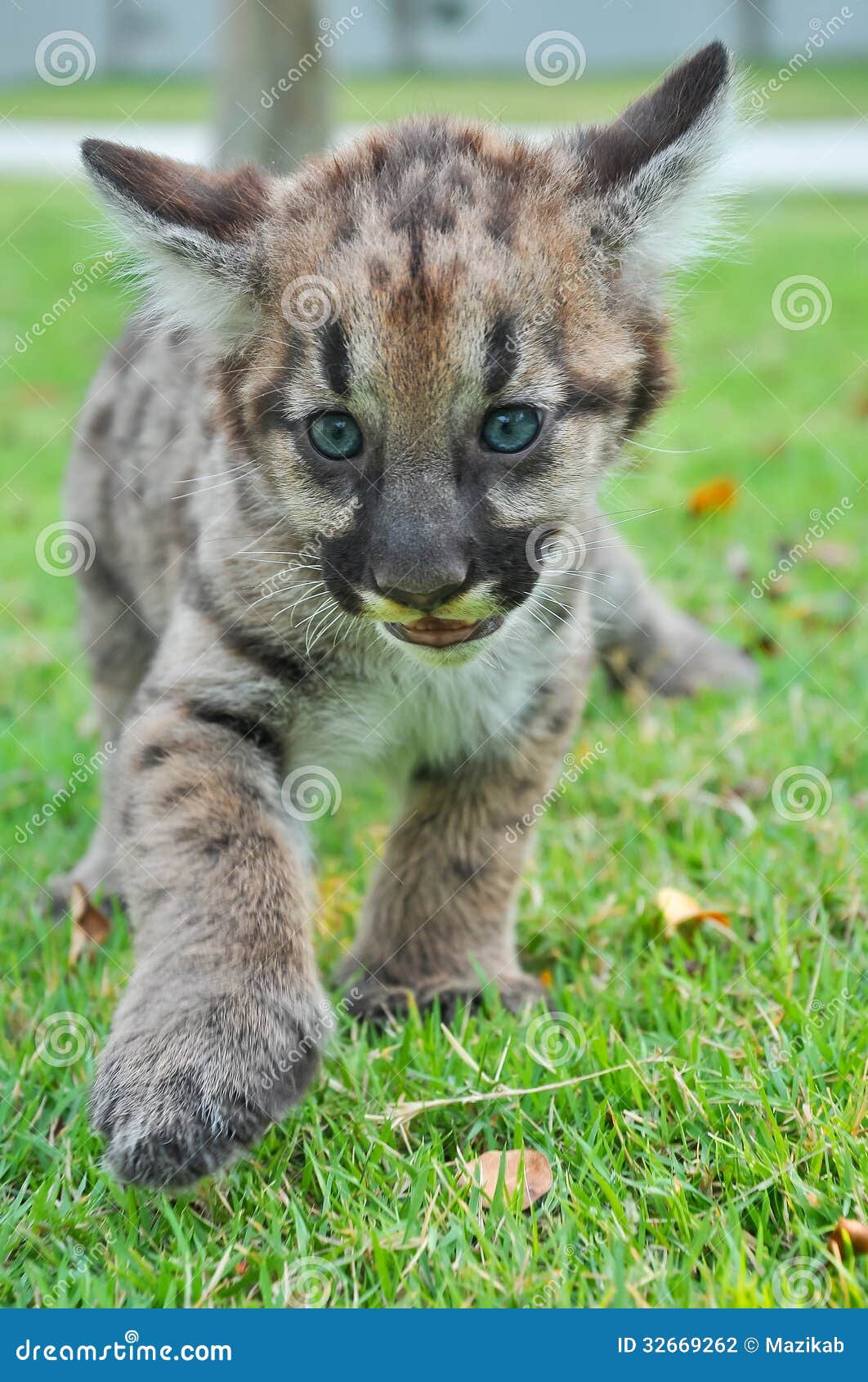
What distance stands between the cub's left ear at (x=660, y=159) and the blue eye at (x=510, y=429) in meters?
0.58

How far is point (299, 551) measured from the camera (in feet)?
10.9

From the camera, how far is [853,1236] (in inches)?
94.3

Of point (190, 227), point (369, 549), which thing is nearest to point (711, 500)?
point (190, 227)

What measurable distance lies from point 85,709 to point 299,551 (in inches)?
96.3

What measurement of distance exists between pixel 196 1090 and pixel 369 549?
116 centimetres

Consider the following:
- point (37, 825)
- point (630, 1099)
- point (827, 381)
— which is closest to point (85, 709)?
point (37, 825)

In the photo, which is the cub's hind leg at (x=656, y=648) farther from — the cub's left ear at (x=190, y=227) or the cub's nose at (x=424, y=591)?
the cub's nose at (x=424, y=591)

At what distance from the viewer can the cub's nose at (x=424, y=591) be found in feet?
9.21

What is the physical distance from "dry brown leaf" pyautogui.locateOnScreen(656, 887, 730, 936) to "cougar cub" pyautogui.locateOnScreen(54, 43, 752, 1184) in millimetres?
418

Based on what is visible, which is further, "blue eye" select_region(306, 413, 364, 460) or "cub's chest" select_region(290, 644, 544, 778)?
"cub's chest" select_region(290, 644, 544, 778)

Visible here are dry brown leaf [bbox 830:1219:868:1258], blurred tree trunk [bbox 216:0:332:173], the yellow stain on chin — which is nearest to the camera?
dry brown leaf [bbox 830:1219:868:1258]

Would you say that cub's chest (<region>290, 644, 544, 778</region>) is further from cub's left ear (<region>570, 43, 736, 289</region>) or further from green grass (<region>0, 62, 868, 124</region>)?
green grass (<region>0, 62, 868, 124</region>)

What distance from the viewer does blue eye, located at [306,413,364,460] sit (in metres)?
3.03

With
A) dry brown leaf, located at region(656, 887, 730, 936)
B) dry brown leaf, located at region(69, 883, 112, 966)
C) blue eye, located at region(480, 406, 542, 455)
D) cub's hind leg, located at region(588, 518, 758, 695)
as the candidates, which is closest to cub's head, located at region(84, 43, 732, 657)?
blue eye, located at region(480, 406, 542, 455)
